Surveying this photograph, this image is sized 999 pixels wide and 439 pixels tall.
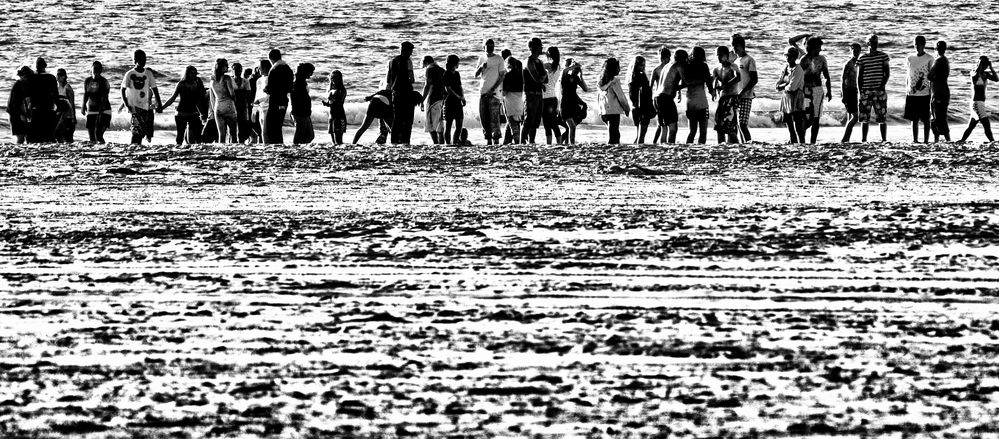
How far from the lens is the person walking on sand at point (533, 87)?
14188mm

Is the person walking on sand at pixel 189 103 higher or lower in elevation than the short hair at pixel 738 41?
lower

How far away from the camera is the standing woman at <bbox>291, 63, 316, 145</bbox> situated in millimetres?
14406

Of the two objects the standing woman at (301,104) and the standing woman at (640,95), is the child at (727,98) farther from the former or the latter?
the standing woman at (301,104)

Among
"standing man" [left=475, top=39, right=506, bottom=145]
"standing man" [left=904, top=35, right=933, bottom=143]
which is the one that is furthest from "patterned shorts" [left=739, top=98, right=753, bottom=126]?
"standing man" [left=475, top=39, right=506, bottom=145]

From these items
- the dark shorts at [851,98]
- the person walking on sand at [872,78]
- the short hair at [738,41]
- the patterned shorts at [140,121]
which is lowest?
the patterned shorts at [140,121]

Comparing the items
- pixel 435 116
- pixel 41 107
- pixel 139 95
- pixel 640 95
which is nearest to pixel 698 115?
pixel 640 95

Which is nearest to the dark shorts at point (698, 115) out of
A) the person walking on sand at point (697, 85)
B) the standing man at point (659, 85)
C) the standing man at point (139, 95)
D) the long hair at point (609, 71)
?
the person walking on sand at point (697, 85)

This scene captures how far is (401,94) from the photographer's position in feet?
47.3

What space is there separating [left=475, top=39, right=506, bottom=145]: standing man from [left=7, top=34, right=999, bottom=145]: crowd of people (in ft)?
0.04

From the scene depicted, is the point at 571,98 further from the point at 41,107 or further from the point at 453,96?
the point at 41,107

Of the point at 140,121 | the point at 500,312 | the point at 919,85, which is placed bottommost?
the point at 140,121

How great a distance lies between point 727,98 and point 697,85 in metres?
0.29

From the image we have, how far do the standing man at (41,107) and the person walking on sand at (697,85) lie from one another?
5.91m

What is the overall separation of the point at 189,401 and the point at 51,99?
11.9 meters
